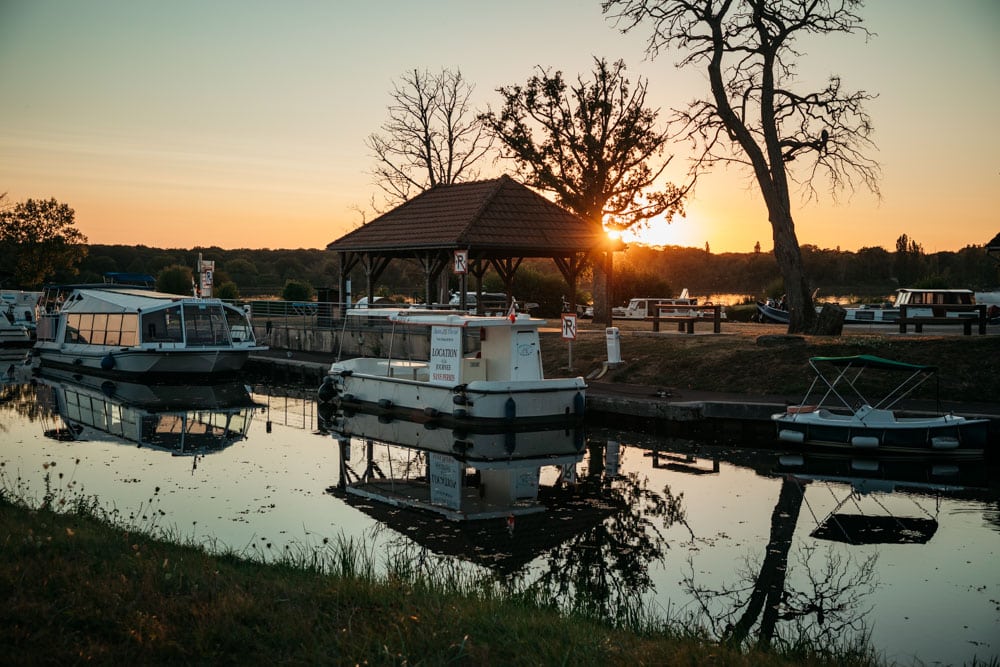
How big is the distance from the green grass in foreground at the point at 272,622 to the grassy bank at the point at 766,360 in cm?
1560

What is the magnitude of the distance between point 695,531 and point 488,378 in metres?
10.7

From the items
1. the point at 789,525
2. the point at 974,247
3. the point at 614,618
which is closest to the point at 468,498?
the point at 789,525

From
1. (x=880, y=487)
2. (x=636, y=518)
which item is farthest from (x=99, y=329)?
(x=880, y=487)

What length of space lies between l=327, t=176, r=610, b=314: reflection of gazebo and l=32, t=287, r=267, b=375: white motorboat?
5.95 m

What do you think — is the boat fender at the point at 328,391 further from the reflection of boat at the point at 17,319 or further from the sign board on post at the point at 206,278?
the reflection of boat at the point at 17,319

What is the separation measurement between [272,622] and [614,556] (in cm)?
584

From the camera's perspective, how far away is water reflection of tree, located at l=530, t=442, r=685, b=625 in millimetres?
9828

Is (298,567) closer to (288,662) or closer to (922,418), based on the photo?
(288,662)

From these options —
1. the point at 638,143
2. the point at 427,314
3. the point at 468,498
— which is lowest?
the point at 468,498

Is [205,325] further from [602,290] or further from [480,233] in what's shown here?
[602,290]

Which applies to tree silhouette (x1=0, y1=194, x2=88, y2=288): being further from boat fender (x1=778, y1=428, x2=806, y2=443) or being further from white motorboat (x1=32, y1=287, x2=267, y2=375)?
boat fender (x1=778, y1=428, x2=806, y2=443)

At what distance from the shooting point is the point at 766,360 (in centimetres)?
2445

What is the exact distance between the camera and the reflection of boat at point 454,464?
15383 millimetres

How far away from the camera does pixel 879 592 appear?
10664 millimetres
